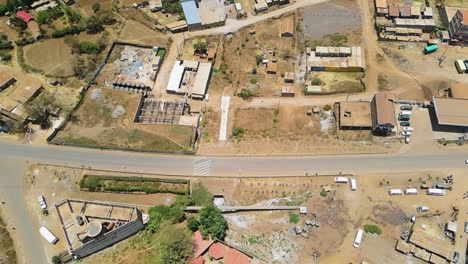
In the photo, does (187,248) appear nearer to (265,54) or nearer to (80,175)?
(80,175)

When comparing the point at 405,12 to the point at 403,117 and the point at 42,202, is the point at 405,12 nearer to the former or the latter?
the point at 403,117

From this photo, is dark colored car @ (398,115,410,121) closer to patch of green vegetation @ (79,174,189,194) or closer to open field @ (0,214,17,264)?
patch of green vegetation @ (79,174,189,194)

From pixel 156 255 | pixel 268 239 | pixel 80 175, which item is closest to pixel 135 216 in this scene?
pixel 156 255

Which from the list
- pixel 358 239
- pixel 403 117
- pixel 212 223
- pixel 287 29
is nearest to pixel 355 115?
pixel 403 117

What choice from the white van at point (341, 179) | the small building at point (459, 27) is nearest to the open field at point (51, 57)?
the white van at point (341, 179)

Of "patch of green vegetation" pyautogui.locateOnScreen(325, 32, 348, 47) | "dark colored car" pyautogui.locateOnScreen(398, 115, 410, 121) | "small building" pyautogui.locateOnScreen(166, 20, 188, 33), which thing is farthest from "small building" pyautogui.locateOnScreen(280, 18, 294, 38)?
"dark colored car" pyautogui.locateOnScreen(398, 115, 410, 121)
